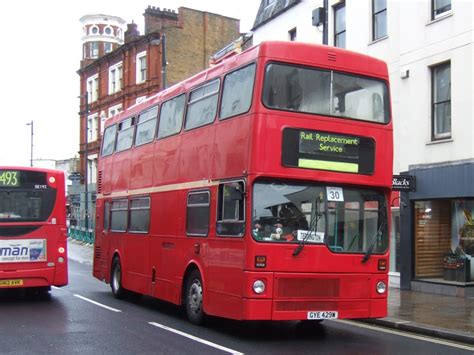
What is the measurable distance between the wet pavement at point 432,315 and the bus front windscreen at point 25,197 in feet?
24.3

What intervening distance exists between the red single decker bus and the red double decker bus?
404 centimetres

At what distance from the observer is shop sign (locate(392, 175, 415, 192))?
51.0 ft

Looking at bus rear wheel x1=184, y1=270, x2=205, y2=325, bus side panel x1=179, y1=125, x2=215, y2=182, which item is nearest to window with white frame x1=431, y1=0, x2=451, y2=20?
bus side panel x1=179, y1=125, x2=215, y2=182

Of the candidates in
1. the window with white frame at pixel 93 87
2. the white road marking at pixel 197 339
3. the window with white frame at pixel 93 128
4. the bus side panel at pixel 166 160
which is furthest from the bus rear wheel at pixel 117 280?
the window with white frame at pixel 93 87

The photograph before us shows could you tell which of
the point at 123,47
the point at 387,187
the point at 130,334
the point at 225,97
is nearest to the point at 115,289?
the point at 130,334

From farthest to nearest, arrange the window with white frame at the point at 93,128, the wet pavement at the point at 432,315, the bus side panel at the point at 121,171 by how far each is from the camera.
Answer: the window with white frame at the point at 93,128, the bus side panel at the point at 121,171, the wet pavement at the point at 432,315

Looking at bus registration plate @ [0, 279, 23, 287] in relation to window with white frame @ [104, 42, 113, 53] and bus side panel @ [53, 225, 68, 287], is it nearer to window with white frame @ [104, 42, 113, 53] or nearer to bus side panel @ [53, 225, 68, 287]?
bus side panel @ [53, 225, 68, 287]

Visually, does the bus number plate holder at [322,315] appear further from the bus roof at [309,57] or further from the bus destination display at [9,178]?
the bus destination display at [9,178]

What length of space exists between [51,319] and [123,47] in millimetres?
36045

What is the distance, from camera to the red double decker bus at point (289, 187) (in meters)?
8.92

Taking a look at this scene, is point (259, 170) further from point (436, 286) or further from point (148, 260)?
point (436, 286)

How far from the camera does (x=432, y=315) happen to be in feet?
38.2

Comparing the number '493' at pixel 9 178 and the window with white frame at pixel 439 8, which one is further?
the window with white frame at pixel 439 8

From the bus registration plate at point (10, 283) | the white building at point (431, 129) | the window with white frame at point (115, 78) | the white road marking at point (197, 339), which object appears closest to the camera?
the white road marking at point (197, 339)
